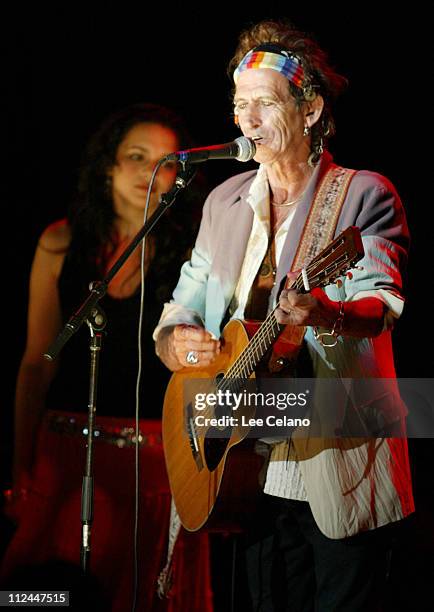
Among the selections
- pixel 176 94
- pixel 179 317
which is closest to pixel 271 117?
pixel 179 317

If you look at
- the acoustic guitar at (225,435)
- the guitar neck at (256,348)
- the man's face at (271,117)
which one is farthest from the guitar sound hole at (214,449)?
the man's face at (271,117)

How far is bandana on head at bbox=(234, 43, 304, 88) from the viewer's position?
2.46 m

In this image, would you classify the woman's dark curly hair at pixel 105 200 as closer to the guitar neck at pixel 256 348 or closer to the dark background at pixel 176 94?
the dark background at pixel 176 94

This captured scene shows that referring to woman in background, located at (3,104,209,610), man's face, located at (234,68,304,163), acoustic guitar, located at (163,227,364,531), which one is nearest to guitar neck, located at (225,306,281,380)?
acoustic guitar, located at (163,227,364,531)

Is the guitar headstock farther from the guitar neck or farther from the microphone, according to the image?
the microphone

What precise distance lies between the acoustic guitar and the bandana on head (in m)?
0.88

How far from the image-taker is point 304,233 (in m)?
2.23

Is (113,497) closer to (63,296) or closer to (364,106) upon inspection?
(63,296)

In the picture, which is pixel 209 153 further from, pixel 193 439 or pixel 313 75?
pixel 193 439

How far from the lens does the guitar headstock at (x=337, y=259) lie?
175 centimetres

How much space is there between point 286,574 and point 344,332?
36.0 inches

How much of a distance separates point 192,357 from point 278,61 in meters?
1.07

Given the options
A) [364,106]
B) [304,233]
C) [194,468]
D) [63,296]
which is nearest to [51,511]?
[63,296]

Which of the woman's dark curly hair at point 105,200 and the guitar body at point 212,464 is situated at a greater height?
the woman's dark curly hair at point 105,200
